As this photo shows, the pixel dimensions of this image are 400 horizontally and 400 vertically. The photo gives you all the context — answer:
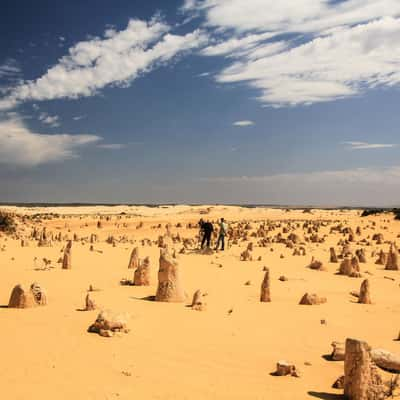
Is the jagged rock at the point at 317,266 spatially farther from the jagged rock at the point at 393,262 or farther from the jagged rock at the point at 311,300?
the jagged rock at the point at 311,300

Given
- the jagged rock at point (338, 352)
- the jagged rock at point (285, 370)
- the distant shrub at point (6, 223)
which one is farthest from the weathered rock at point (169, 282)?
the distant shrub at point (6, 223)

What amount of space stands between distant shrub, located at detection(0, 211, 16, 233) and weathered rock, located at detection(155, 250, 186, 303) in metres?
19.0

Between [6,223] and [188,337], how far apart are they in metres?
22.1

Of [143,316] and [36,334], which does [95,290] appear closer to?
[143,316]

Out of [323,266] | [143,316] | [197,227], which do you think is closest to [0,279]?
[143,316]

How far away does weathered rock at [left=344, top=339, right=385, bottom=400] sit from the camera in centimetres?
441

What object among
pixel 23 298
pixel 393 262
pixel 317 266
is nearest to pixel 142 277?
pixel 23 298

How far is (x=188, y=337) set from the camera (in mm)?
6648

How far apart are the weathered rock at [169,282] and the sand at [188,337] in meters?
0.27

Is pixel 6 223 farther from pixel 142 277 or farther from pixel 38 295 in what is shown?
pixel 38 295

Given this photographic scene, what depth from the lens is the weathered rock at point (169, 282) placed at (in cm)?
901

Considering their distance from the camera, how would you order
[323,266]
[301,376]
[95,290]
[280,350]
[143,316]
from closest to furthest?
[301,376] < [280,350] < [143,316] < [95,290] < [323,266]

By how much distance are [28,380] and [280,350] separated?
3.31 meters

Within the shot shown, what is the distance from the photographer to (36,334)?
6289mm
